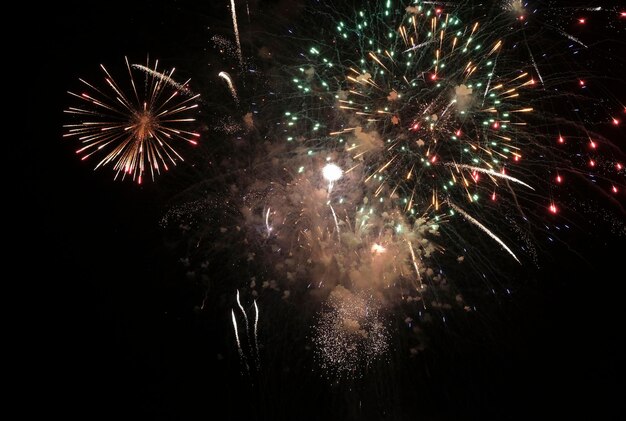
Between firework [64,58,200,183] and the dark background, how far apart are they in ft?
0.94

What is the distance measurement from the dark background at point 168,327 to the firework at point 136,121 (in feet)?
0.94

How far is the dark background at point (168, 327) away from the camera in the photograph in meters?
5.61

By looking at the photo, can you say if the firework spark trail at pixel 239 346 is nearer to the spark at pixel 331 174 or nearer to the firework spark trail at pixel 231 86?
the spark at pixel 331 174

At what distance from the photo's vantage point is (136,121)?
5941mm

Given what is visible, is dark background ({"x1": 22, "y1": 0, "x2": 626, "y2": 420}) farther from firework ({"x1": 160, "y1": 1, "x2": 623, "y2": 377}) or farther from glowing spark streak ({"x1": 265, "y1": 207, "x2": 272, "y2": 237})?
glowing spark streak ({"x1": 265, "y1": 207, "x2": 272, "y2": 237})

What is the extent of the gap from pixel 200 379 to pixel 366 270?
306cm

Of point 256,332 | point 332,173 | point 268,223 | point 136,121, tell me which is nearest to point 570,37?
point 332,173

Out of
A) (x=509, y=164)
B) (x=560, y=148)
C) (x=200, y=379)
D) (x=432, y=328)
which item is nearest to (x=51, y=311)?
(x=200, y=379)

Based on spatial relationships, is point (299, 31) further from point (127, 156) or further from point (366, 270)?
point (366, 270)

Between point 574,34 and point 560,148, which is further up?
point 574,34

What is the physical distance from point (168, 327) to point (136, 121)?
10.8 ft

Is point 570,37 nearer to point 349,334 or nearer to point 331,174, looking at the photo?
Answer: point 331,174

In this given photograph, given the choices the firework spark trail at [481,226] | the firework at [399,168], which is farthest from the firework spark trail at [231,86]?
the firework spark trail at [481,226]

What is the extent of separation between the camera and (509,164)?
21.6ft
